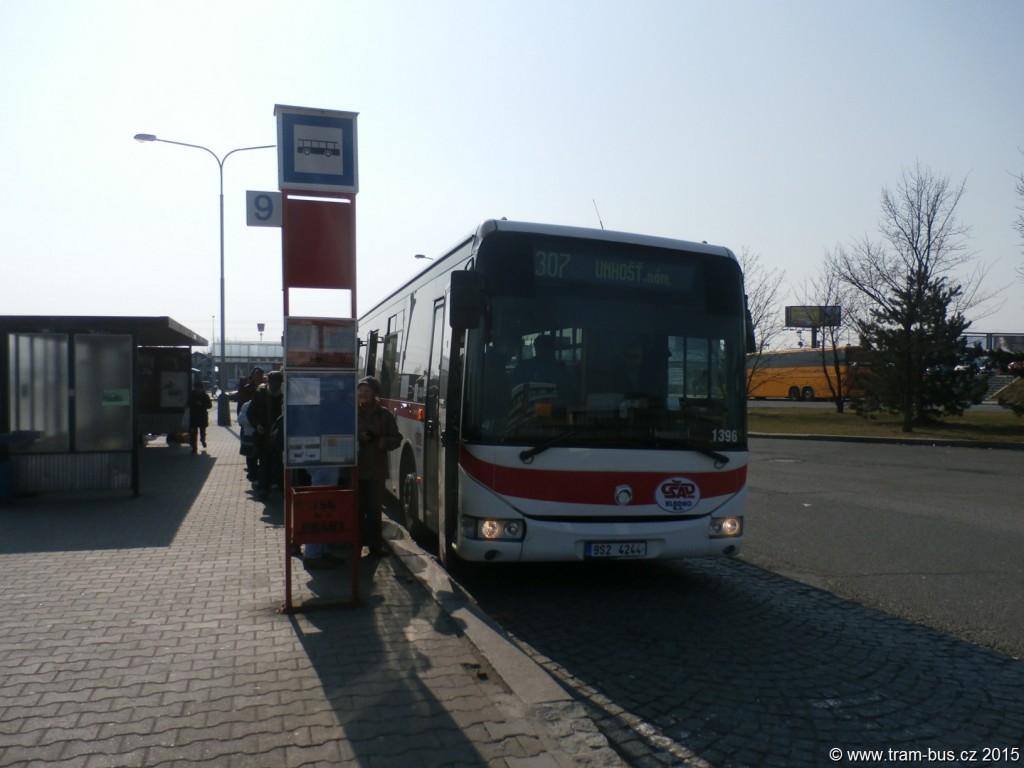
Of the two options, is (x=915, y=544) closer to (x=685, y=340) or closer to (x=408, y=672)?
(x=685, y=340)

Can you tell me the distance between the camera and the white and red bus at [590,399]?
719cm

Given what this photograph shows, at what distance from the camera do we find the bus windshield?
7.29 metres

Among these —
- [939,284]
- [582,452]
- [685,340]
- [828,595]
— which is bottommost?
[828,595]

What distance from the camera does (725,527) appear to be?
25.4 ft

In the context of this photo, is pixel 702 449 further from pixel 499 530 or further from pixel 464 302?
pixel 464 302

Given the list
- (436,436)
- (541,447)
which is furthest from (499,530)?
(436,436)

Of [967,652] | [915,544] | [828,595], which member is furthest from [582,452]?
[915,544]

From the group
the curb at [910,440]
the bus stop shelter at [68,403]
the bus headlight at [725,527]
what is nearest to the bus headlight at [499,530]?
the bus headlight at [725,527]

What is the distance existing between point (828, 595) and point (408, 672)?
402 cm

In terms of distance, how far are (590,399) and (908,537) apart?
5.16 m

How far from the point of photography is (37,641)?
5762mm

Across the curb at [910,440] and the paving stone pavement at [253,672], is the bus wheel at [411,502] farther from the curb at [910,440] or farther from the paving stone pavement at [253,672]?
the curb at [910,440]

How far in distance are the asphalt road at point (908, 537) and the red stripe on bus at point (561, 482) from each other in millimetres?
2003

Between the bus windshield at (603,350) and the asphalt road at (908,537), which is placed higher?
the bus windshield at (603,350)
